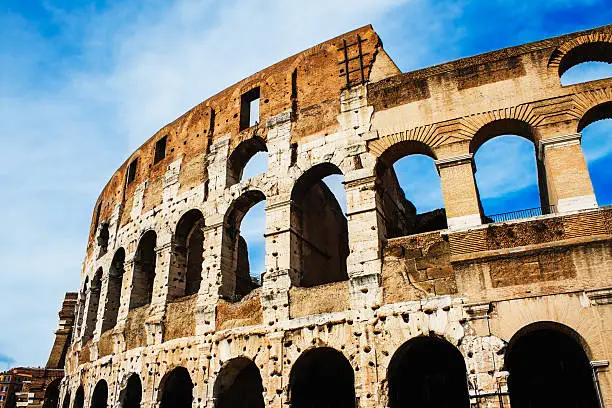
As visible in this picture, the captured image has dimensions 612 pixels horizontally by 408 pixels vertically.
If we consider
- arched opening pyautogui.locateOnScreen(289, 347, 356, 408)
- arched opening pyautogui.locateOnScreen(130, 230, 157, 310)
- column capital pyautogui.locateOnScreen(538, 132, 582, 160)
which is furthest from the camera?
arched opening pyautogui.locateOnScreen(130, 230, 157, 310)

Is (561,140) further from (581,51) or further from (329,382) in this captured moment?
(329,382)

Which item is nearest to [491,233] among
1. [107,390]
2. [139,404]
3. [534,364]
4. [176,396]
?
[534,364]

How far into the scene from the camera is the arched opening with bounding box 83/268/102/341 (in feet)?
57.6

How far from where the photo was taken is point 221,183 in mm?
13945

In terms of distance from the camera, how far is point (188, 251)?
1515 centimetres

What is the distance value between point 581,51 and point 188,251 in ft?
35.0

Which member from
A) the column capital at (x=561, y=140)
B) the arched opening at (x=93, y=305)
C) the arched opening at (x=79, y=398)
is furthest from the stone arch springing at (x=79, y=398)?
the column capital at (x=561, y=140)

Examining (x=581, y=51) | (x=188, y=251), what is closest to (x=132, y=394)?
(x=188, y=251)

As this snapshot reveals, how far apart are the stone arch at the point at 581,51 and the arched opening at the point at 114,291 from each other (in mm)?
13170

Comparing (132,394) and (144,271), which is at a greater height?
(144,271)

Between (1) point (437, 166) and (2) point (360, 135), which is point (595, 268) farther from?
(2) point (360, 135)

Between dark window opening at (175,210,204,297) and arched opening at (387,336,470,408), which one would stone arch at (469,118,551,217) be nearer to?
arched opening at (387,336,470,408)

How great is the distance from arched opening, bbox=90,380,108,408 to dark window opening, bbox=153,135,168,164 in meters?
6.69

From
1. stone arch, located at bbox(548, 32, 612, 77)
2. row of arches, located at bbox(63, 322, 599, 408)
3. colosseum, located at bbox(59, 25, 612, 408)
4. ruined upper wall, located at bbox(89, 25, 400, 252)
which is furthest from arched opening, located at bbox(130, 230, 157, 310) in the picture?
stone arch, located at bbox(548, 32, 612, 77)
